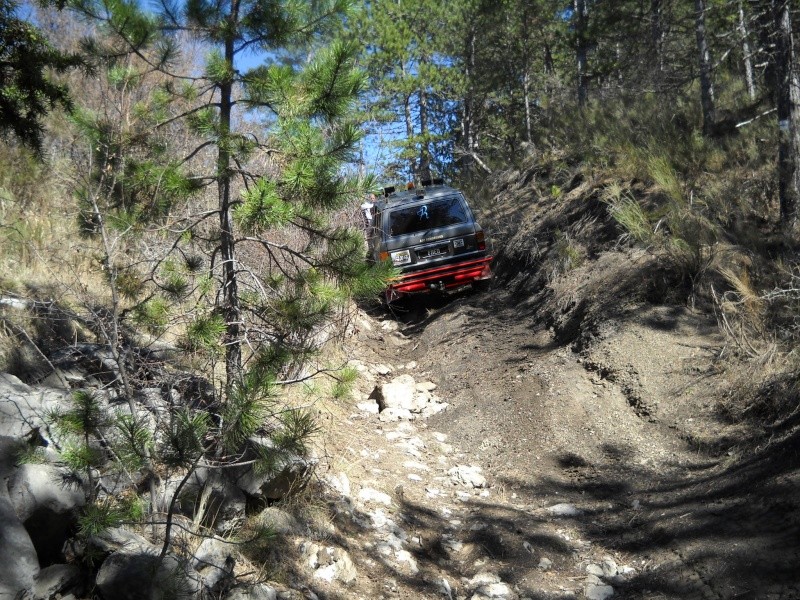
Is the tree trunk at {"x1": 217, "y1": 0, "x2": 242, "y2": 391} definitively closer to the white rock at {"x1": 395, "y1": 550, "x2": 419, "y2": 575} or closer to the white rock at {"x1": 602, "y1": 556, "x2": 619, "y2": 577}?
the white rock at {"x1": 395, "y1": 550, "x2": 419, "y2": 575}

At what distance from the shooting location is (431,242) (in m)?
11.5

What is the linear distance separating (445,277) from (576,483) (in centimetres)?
582

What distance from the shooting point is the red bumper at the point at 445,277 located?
11.2 meters

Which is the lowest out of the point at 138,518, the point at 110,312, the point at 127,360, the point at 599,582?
the point at 599,582

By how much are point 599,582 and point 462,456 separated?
226 cm

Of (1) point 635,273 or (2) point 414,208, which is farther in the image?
(2) point 414,208

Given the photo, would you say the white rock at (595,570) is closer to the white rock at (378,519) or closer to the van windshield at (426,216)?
the white rock at (378,519)

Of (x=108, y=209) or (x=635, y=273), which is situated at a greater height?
(x=108, y=209)

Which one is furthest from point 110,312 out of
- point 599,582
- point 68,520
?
point 599,582

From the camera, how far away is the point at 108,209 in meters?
4.69

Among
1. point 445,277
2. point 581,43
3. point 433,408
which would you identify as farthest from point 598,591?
point 581,43

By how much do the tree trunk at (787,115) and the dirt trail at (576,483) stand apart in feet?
7.04

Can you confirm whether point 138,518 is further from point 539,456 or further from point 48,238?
point 48,238

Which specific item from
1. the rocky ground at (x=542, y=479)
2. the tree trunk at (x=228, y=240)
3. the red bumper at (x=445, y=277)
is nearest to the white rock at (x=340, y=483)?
the rocky ground at (x=542, y=479)
